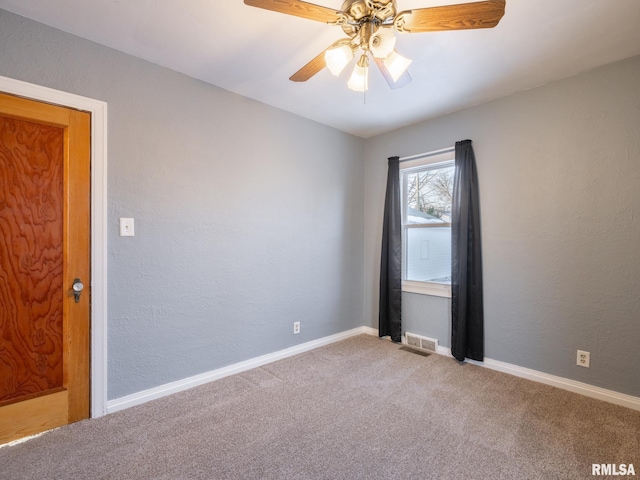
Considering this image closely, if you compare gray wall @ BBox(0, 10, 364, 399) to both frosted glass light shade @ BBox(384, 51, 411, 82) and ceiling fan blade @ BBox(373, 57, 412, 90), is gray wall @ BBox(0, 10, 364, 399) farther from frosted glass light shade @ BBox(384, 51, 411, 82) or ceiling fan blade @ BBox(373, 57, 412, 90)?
frosted glass light shade @ BBox(384, 51, 411, 82)

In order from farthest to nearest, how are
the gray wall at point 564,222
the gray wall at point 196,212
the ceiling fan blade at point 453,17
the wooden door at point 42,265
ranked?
1. the gray wall at point 564,222
2. the gray wall at point 196,212
3. the wooden door at point 42,265
4. the ceiling fan blade at point 453,17

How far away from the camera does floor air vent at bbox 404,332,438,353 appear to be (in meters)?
3.26

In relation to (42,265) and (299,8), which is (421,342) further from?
(42,265)

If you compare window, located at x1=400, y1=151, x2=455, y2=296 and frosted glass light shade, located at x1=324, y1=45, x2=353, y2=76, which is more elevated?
frosted glass light shade, located at x1=324, y1=45, x2=353, y2=76

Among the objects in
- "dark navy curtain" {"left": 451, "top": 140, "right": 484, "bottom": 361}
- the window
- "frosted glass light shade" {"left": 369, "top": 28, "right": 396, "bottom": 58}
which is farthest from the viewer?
the window

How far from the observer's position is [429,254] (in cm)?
343

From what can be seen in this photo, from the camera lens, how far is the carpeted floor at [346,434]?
160 cm

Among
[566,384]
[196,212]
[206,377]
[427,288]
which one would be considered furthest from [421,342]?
[196,212]

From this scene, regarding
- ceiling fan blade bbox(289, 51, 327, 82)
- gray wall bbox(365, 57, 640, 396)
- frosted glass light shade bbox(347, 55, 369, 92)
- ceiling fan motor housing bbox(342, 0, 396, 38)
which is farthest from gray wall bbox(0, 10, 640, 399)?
ceiling fan motor housing bbox(342, 0, 396, 38)

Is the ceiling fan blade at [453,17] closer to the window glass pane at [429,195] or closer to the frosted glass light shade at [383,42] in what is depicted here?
the frosted glass light shade at [383,42]

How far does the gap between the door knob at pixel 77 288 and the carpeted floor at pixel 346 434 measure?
821mm

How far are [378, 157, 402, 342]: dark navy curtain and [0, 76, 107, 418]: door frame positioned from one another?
270 cm

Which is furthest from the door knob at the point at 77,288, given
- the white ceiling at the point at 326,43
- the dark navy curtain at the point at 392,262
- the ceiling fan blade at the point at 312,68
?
the dark navy curtain at the point at 392,262

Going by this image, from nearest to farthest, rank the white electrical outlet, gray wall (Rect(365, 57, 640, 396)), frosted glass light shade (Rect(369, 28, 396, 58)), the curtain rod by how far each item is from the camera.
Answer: frosted glass light shade (Rect(369, 28, 396, 58))
gray wall (Rect(365, 57, 640, 396))
the white electrical outlet
the curtain rod
